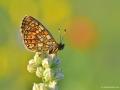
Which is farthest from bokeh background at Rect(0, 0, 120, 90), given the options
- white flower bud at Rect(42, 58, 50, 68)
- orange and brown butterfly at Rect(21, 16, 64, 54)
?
white flower bud at Rect(42, 58, 50, 68)

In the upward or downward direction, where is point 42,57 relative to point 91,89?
upward

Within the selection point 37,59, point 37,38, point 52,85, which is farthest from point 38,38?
point 52,85

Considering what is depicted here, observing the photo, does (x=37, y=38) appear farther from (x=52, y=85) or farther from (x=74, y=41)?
(x=74, y=41)

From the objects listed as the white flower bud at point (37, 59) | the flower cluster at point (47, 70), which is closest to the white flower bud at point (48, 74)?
the flower cluster at point (47, 70)

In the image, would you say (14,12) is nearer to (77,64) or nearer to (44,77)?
(77,64)

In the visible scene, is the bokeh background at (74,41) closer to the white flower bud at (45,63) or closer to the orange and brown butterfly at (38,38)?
the orange and brown butterfly at (38,38)

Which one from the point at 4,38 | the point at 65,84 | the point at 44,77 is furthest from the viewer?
the point at 4,38

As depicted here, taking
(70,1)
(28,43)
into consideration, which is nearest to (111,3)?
(70,1)
